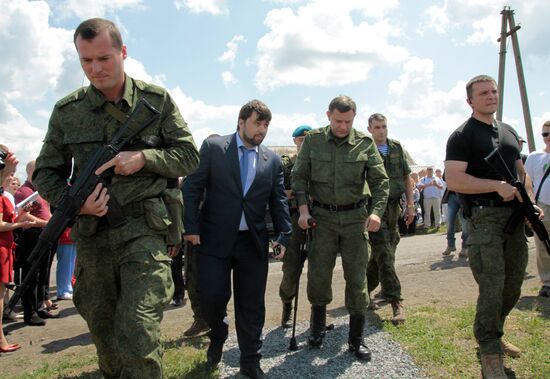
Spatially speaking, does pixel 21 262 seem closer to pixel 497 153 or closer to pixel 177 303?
pixel 177 303

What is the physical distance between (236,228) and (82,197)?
5.12 ft

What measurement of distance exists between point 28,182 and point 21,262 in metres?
1.14

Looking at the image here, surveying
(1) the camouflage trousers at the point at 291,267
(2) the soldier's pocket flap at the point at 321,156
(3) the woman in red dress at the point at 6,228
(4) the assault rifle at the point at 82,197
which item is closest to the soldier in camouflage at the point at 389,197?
(1) the camouflage trousers at the point at 291,267

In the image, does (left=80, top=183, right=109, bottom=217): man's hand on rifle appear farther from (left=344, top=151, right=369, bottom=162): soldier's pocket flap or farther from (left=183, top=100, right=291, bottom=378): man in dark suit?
(left=344, top=151, right=369, bottom=162): soldier's pocket flap

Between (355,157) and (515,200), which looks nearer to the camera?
(515,200)

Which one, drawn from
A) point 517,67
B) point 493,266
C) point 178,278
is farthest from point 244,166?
point 517,67

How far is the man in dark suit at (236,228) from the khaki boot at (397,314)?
182 cm

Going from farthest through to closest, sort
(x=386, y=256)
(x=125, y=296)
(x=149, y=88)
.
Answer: (x=386, y=256) → (x=149, y=88) → (x=125, y=296)

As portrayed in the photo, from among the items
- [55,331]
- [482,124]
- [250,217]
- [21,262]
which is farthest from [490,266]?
[21,262]

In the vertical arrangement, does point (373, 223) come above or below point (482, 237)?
above

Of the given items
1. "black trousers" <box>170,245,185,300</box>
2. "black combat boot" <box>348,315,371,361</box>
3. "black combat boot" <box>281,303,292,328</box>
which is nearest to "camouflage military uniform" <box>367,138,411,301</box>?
"black combat boot" <box>281,303,292,328</box>

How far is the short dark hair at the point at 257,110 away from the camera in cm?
415

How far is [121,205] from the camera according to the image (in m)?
2.85

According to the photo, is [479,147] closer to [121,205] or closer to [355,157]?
[355,157]
